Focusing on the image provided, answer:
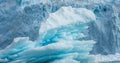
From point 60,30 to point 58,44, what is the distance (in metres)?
0.25

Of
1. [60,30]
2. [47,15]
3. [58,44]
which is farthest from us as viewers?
[47,15]

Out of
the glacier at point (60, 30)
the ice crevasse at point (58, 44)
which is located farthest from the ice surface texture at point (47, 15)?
the ice crevasse at point (58, 44)

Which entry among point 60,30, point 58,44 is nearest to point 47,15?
point 60,30

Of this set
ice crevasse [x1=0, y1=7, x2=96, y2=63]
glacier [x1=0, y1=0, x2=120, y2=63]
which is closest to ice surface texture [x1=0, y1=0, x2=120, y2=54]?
glacier [x1=0, y1=0, x2=120, y2=63]

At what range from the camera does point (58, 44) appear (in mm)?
3018

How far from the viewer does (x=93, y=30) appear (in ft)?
12.8

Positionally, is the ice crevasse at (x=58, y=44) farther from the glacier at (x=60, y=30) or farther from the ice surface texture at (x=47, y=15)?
the ice surface texture at (x=47, y=15)

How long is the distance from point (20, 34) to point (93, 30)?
3.32 feet

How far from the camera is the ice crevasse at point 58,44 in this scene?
3053 mm

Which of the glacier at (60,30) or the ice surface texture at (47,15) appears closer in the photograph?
the glacier at (60,30)

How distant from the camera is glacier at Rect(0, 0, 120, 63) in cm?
311

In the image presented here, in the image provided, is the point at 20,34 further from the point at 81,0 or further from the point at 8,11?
the point at 81,0

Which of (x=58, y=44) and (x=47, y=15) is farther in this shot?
(x=47, y=15)

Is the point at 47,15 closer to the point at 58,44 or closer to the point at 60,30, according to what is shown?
the point at 60,30
